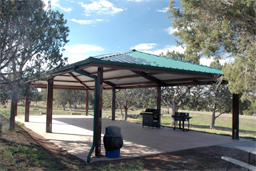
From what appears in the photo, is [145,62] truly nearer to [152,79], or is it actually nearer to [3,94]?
[152,79]

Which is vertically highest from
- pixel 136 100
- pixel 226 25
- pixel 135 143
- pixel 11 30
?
pixel 226 25

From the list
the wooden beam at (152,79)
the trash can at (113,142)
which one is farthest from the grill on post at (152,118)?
the trash can at (113,142)

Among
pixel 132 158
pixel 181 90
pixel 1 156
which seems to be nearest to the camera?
pixel 1 156

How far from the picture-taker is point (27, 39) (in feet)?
20.3

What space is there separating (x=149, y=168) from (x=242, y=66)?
378 centimetres

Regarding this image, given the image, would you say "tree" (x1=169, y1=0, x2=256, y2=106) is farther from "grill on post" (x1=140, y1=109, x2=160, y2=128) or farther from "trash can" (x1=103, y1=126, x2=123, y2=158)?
"grill on post" (x1=140, y1=109, x2=160, y2=128)

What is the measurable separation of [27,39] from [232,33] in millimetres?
7317

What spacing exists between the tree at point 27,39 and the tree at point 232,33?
501 centimetres

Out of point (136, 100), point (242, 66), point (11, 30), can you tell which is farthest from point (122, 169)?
point (136, 100)

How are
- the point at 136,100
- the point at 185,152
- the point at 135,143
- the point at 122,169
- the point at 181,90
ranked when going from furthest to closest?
the point at 136,100, the point at 181,90, the point at 135,143, the point at 185,152, the point at 122,169

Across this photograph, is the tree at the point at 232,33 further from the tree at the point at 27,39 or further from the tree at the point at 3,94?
the tree at the point at 3,94

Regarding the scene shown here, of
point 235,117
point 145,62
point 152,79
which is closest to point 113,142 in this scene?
point 145,62

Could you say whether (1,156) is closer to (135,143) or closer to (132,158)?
(132,158)

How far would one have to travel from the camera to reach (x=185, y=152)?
6574mm
